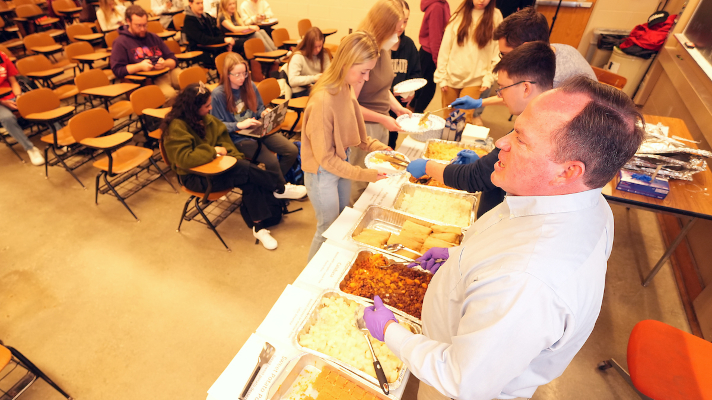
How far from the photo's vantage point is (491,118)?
17.5 feet

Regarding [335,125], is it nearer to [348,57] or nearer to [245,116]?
[348,57]

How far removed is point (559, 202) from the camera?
2.94 ft

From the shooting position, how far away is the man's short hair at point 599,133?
2.66 feet

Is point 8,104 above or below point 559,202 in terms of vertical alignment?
below

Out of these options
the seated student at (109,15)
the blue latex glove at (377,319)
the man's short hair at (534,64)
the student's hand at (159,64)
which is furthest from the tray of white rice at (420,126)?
the seated student at (109,15)

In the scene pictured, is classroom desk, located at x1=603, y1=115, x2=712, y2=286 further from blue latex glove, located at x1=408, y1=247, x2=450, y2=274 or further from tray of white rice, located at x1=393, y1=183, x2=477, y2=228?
blue latex glove, located at x1=408, y1=247, x2=450, y2=274

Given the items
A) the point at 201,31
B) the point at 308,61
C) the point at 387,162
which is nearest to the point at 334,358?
the point at 387,162

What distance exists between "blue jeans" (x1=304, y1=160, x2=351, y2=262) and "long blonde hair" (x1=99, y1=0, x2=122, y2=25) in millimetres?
5959

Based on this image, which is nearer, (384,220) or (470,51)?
(384,220)

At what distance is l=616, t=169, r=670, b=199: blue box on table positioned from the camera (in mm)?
2164

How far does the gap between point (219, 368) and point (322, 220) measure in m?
1.19

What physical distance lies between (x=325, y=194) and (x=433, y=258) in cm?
85

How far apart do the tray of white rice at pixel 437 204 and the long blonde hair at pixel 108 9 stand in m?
6.38

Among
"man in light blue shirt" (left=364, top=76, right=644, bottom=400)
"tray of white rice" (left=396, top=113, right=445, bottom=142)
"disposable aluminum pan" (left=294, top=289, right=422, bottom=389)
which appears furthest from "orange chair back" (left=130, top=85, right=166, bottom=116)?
"man in light blue shirt" (left=364, top=76, right=644, bottom=400)
